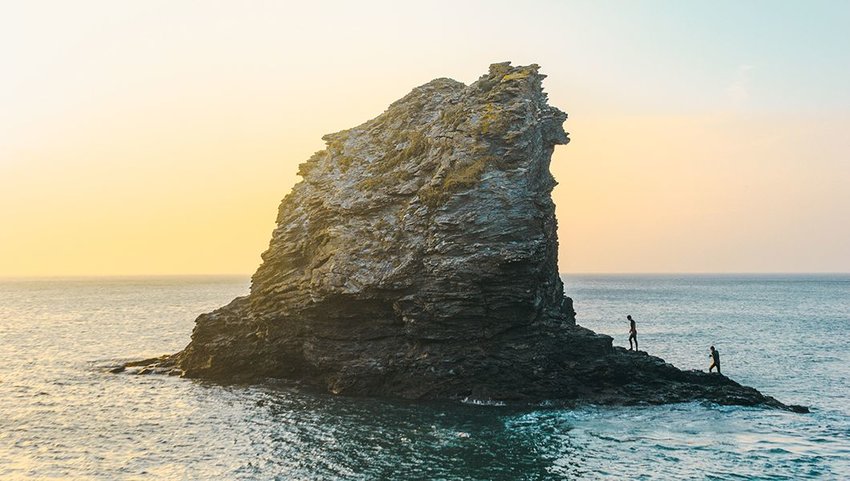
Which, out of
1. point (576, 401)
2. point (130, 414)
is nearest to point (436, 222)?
point (576, 401)

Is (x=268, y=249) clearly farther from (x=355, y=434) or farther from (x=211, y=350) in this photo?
(x=355, y=434)

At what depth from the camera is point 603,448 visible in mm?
30109

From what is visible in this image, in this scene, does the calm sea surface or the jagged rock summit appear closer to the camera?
the calm sea surface

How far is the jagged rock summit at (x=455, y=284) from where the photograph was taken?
38.8 meters

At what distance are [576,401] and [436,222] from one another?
12893mm

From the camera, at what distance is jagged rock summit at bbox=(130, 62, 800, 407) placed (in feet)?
127

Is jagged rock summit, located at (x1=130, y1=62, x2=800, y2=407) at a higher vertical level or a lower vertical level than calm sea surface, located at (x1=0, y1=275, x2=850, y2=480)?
higher

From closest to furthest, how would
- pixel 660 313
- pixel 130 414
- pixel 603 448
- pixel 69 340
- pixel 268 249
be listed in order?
pixel 603 448 → pixel 130 414 → pixel 268 249 → pixel 69 340 → pixel 660 313

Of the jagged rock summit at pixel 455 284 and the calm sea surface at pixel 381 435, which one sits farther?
the jagged rock summit at pixel 455 284

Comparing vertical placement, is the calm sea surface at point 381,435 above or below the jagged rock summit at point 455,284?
below

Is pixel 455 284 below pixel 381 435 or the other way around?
the other way around

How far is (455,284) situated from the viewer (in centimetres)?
3869

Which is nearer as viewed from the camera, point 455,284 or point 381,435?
point 381,435

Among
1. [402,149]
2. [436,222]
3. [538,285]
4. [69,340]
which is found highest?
[402,149]
